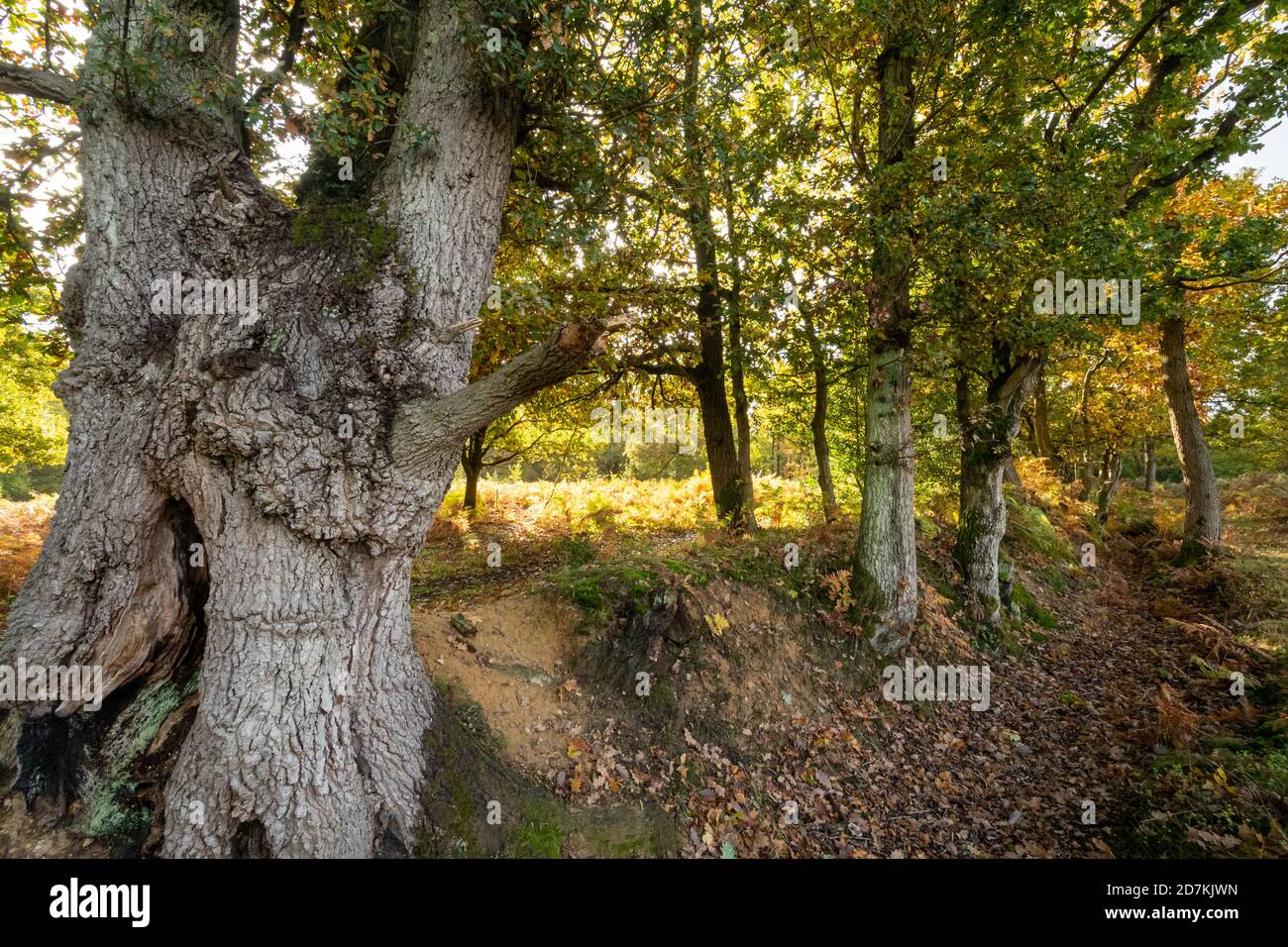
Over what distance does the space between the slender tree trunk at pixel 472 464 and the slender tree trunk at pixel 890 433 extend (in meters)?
9.02

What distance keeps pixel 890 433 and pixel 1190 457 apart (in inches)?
409

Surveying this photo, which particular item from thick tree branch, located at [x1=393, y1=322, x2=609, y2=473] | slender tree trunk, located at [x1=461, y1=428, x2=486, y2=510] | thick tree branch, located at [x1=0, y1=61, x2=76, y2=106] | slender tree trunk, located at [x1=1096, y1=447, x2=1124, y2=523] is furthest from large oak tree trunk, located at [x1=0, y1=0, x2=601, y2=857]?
slender tree trunk, located at [x1=1096, y1=447, x2=1124, y2=523]

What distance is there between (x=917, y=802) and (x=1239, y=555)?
40.7ft

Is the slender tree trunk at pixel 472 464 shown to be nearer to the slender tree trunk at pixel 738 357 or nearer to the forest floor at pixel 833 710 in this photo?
the forest floor at pixel 833 710

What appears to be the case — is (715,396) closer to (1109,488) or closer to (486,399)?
(486,399)

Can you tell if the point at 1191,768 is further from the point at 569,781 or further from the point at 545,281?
the point at 545,281

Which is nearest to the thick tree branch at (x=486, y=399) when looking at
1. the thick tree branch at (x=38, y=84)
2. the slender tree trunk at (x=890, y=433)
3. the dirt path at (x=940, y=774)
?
the thick tree branch at (x=38, y=84)

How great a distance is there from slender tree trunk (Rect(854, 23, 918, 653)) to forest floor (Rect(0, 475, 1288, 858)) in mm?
524

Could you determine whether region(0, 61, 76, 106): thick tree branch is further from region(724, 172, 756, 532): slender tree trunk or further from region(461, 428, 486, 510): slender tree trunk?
region(461, 428, 486, 510): slender tree trunk

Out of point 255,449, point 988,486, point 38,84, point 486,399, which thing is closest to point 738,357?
point 988,486

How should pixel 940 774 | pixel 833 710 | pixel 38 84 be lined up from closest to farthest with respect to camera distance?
pixel 38 84 → pixel 940 774 → pixel 833 710

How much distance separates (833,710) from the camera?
656 cm

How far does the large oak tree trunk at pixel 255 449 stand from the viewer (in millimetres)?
3246

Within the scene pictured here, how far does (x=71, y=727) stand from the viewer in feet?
11.2
